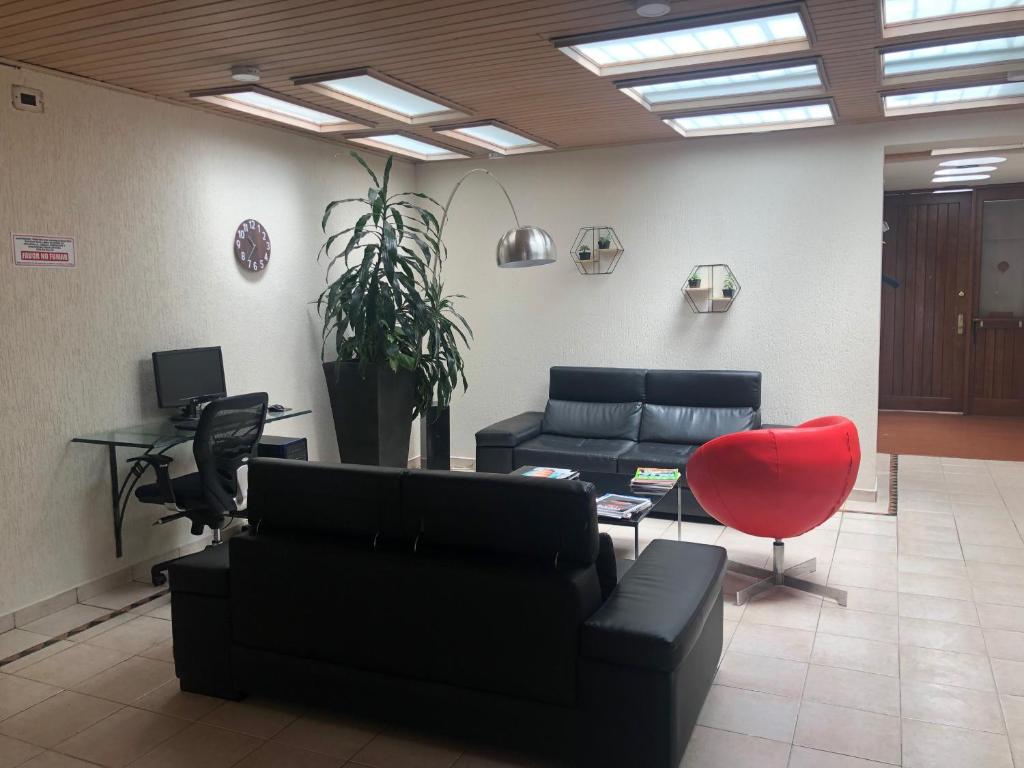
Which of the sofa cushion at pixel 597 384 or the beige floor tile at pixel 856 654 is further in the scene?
the sofa cushion at pixel 597 384

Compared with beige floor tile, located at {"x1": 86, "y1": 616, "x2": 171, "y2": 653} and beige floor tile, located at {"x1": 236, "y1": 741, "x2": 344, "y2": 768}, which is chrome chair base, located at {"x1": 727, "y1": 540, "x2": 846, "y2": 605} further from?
beige floor tile, located at {"x1": 86, "y1": 616, "x2": 171, "y2": 653}

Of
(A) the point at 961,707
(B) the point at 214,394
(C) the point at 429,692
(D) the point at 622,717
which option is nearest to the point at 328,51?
(B) the point at 214,394

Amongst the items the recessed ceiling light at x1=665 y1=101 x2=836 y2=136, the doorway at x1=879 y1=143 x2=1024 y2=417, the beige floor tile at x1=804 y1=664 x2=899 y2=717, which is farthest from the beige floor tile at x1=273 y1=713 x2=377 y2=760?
the doorway at x1=879 y1=143 x2=1024 y2=417

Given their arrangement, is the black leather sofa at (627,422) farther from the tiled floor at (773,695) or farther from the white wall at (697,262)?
the tiled floor at (773,695)

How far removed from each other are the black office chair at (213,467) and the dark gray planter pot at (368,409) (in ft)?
3.78

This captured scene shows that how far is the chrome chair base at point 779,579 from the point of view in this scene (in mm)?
3922

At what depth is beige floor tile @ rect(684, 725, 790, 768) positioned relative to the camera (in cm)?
259

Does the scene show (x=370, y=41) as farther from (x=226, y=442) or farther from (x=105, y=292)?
(x=226, y=442)

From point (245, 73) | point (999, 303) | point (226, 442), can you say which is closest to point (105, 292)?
point (226, 442)

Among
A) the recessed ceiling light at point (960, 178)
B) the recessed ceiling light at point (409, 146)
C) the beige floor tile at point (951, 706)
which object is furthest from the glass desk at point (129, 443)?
the recessed ceiling light at point (960, 178)

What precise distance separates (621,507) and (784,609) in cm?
89

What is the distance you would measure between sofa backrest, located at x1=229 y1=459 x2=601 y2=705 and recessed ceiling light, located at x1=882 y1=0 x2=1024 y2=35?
93.4 inches

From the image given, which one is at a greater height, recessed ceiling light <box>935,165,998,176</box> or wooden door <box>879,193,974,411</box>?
recessed ceiling light <box>935,165,998,176</box>

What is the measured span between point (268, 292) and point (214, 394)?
0.95 m
